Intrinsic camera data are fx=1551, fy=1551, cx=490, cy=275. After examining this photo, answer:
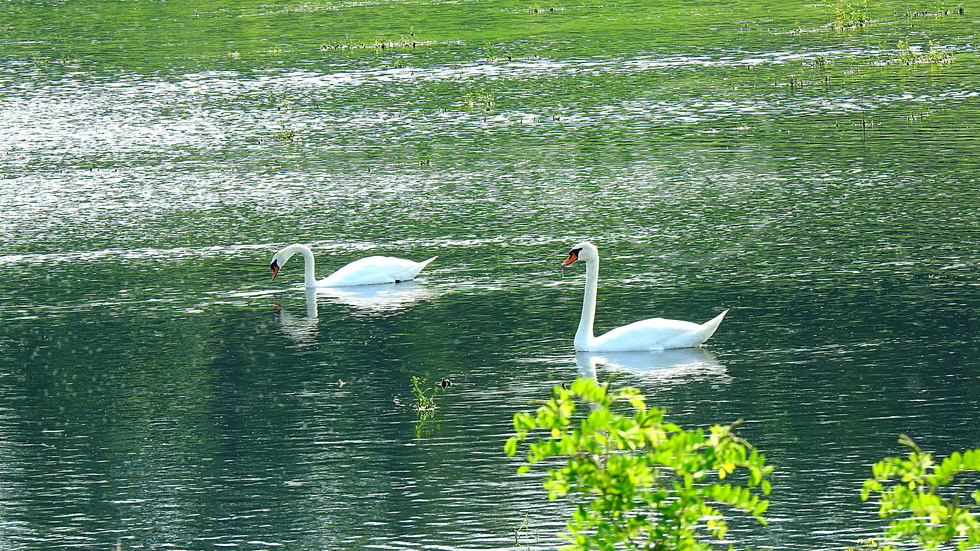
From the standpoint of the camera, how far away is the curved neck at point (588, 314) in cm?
1975

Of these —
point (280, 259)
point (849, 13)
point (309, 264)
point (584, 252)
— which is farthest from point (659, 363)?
point (849, 13)

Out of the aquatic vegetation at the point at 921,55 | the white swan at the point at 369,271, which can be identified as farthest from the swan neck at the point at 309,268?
the aquatic vegetation at the point at 921,55

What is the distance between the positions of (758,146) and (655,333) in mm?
16086

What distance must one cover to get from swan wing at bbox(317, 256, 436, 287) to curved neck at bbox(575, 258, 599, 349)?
4.51m

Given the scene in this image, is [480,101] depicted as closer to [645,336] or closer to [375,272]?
[375,272]

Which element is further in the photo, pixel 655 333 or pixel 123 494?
pixel 655 333

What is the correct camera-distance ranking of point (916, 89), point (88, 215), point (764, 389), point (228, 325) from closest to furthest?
point (764, 389), point (228, 325), point (88, 215), point (916, 89)

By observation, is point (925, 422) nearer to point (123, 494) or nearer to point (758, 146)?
point (123, 494)

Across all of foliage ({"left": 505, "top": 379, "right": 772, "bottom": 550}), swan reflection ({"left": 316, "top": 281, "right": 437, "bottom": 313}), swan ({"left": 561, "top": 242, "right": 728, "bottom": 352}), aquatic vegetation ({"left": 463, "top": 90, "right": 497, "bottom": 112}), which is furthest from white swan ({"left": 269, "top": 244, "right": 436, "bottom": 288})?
aquatic vegetation ({"left": 463, "top": 90, "right": 497, "bottom": 112})

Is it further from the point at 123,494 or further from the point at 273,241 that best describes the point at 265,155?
the point at 123,494

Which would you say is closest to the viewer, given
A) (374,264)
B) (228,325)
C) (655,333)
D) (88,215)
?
(655,333)

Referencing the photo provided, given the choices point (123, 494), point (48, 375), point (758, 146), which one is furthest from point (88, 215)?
point (123, 494)

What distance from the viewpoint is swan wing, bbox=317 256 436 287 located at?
2430 cm

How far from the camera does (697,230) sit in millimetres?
26922
